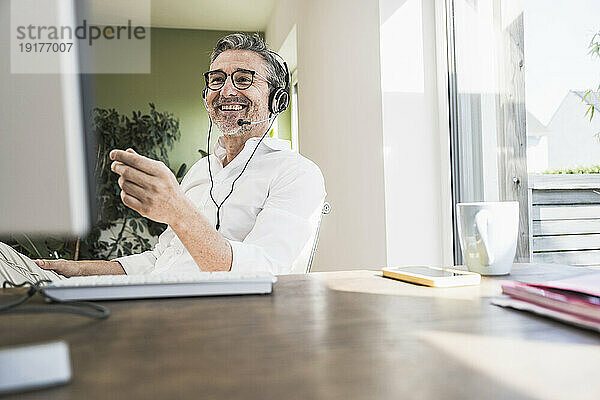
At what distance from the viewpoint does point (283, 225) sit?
4.74 ft

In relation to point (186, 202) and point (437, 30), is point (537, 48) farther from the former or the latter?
point (186, 202)

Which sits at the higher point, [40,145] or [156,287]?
[40,145]

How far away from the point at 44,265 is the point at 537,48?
5.05 ft

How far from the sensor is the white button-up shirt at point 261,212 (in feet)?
4.64

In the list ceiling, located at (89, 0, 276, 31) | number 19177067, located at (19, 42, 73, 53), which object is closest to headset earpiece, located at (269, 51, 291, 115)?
number 19177067, located at (19, 42, 73, 53)

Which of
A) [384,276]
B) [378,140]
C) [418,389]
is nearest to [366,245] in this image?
[378,140]

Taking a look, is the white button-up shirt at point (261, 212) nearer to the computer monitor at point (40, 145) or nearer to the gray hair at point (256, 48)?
the gray hair at point (256, 48)

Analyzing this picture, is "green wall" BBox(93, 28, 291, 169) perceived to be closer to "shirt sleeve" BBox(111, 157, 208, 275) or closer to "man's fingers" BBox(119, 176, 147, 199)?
"shirt sleeve" BBox(111, 157, 208, 275)

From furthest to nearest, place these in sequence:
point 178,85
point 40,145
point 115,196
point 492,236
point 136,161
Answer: point 178,85 < point 115,196 < point 40,145 < point 136,161 < point 492,236

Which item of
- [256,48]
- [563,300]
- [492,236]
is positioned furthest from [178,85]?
[563,300]

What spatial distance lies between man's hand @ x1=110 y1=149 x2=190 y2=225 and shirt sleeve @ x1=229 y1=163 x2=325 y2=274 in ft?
0.52

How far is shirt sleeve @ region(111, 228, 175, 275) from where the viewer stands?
66.6 inches

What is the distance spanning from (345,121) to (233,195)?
1489 millimetres

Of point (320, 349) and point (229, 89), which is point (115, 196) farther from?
point (320, 349)
